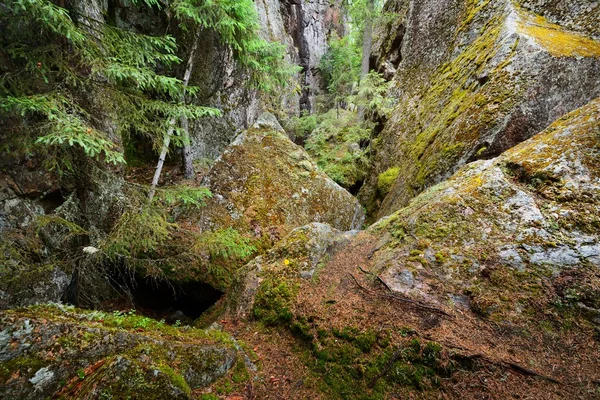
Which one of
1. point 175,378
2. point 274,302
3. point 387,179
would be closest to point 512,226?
point 274,302

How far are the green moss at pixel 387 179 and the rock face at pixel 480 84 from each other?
18 centimetres

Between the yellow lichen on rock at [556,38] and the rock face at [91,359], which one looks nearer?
the rock face at [91,359]

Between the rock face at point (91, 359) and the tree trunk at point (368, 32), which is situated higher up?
the tree trunk at point (368, 32)

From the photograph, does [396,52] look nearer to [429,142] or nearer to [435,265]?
[429,142]

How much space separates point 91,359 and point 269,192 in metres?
5.78

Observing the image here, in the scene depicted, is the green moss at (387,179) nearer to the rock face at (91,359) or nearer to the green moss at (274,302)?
the green moss at (274,302)

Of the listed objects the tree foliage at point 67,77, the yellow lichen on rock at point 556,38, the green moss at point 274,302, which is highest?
the yellow lichen on rock at point 556,38

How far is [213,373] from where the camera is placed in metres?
2.97

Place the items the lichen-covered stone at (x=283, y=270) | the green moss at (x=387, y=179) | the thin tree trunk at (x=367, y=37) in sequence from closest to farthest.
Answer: the lichen-covered stone at (x=283, y=270) < the green moss at (x=387, y=179) < the thin tree trunk at (x=367, y=37)

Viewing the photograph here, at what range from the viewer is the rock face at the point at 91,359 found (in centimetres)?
217

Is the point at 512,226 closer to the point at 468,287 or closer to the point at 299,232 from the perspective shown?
the point at 468,287

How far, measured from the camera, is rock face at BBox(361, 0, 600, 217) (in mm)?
5575

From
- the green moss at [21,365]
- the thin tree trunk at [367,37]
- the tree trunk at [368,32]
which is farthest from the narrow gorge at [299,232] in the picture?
the tree trunk at [368,32]

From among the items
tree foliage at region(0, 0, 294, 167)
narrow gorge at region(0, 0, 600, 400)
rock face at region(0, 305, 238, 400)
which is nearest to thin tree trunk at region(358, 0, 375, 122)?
narrow gorge at region(0, 0, 600, 400)
